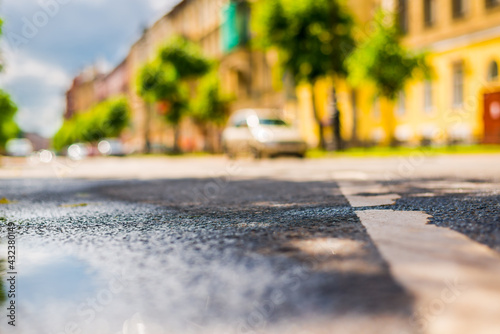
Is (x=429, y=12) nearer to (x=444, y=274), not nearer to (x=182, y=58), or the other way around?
(x=182, y=58)

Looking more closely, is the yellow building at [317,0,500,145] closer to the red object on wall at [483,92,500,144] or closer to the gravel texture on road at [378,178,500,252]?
the red object on wall at [483,92,500,144]

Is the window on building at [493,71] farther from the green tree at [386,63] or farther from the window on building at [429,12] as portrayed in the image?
Result: the window on building at [429,12]

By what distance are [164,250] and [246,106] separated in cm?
4131

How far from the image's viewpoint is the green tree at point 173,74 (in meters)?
42.3

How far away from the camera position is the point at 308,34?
80.0 feet

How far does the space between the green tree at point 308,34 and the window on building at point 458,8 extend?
490 cm

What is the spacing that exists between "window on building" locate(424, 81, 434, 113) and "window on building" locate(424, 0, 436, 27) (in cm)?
302

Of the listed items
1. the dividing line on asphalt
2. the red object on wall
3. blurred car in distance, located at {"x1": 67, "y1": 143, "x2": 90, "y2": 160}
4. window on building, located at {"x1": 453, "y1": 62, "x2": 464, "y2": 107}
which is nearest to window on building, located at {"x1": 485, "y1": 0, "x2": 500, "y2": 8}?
window on building, located at {"x1": 453, "y1": 62, "x2": 464, "y2": 107}

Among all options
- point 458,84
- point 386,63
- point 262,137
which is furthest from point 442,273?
point 458,84

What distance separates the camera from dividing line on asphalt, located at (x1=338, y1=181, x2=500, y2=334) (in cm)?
188

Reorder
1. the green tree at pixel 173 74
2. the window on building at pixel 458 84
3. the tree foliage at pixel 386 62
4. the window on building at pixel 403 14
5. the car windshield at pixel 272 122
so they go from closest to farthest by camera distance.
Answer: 1. the car windshield at pixel 272 122
2. the tree foliage at pixel 386 62
3. the window on building at pixel 458 84
4. the window on building at pixel 403 14
5. the green tree at pixel 173 74

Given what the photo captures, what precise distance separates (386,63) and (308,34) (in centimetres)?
431

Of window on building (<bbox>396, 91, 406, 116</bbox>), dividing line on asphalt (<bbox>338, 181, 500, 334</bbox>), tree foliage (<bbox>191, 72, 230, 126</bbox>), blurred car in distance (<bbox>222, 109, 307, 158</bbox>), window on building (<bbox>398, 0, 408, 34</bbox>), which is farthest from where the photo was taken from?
tree foliage (<bbox>191, 72, 230, 126</bbox>)

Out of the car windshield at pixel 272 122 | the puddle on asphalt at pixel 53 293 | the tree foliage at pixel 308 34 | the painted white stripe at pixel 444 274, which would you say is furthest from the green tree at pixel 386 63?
the puddle on asphalt at pixel 53 293
